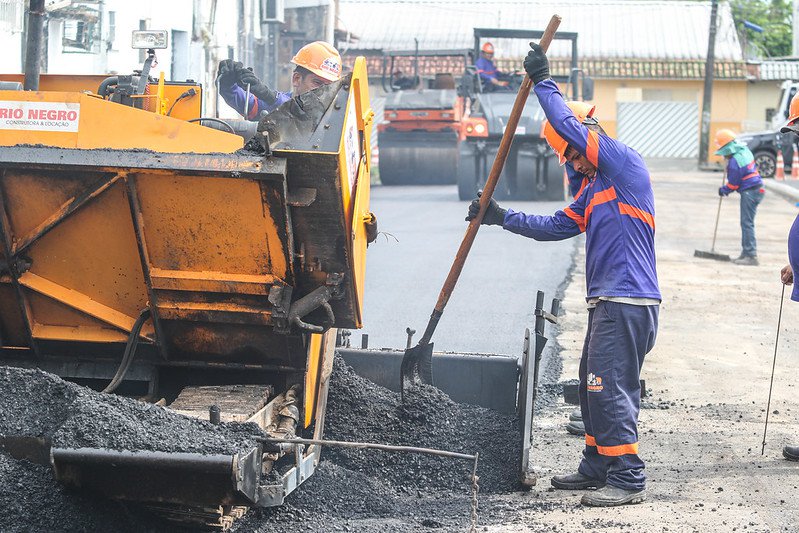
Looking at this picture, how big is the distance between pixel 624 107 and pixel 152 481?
115 feet

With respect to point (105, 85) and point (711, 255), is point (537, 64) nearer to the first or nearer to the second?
point (105, 85)

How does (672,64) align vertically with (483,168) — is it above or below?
above

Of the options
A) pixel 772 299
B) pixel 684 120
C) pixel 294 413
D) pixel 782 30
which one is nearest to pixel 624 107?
pixel 684 120

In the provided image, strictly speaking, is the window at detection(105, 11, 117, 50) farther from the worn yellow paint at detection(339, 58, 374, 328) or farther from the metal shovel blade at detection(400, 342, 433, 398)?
the worn yellow paint at detection(339, 58, 374, 328)

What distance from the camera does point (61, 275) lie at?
4.26m

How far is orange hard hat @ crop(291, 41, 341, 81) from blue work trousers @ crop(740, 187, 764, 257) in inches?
289

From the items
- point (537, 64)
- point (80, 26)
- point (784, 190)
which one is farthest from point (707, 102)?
point (537, 64)

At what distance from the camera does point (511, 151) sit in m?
16.9

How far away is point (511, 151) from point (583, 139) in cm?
1235

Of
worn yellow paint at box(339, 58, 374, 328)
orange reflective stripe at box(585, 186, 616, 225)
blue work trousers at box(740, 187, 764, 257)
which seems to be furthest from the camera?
blue work trousers at box(740, 187, 764, 257)

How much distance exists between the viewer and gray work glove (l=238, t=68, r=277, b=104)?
6328 mm

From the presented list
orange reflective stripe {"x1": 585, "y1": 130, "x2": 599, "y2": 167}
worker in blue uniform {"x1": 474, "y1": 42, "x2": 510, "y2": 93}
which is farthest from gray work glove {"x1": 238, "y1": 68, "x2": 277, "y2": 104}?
worker in blue uniform {"x1": 474, "y1": 42, "x2": 510, "y2": 93}

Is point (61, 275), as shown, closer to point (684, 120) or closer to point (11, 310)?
point (11, 310)

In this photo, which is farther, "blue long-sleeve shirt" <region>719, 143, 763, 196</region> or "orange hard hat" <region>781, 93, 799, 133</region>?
"blue long-sleeve shirt" <region>719, 143, 763, 196</region>
